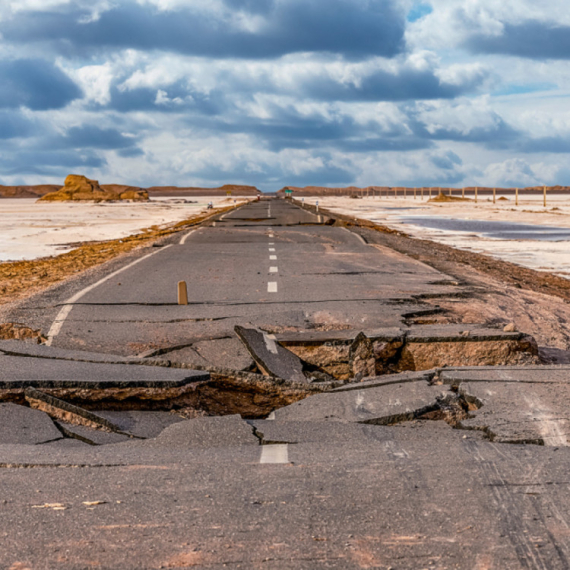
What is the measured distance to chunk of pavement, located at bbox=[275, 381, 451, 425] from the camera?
585 cm

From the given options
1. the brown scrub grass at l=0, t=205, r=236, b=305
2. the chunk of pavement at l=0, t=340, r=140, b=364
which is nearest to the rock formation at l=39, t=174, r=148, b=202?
the brown scrub grass at l=0, t=205, r=236, b=305

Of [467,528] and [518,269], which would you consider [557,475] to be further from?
[518,269]

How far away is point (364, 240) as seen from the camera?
2684 cm

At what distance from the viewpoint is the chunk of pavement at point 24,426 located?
5.48 m

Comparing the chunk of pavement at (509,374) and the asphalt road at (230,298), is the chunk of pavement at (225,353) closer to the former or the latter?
the asphalt road at (230,298)

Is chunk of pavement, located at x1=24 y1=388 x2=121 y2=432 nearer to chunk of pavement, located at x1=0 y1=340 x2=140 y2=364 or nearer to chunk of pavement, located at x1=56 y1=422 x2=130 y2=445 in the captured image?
chunk of pavement, located at x1=56 y1=422 x2=130 y2=445

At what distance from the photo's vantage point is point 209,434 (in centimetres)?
537

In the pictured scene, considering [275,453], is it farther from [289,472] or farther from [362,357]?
[362,357]

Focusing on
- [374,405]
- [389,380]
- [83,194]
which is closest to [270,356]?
[389,380]

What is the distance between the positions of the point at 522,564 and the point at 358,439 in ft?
6.58

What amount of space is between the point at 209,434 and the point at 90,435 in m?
1.02

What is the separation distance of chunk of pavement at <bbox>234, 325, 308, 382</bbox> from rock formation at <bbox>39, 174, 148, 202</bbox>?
12995 centimetres

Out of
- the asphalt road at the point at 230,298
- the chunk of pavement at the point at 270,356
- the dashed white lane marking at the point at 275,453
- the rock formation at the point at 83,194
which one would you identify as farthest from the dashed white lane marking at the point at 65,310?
the rock formation at the point at 83,194

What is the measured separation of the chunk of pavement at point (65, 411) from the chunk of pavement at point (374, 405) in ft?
4.73
